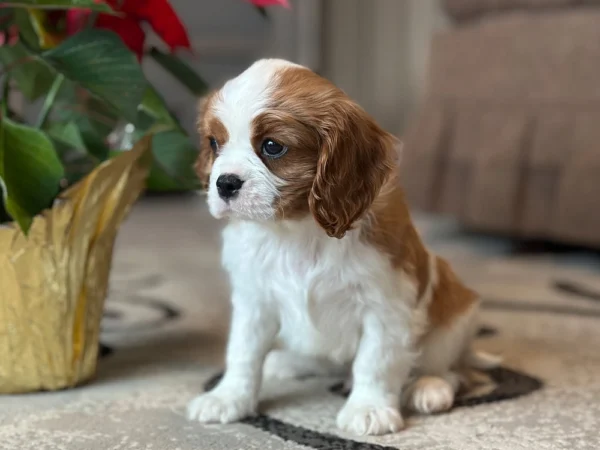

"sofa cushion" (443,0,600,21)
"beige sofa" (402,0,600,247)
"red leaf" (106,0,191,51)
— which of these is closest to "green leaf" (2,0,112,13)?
"red leaf" (106,0,191,51)

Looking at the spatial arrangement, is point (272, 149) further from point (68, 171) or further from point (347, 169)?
point (68, 171)

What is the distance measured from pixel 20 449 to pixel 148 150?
0.44 m

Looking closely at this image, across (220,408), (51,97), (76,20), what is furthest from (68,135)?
(220,408)

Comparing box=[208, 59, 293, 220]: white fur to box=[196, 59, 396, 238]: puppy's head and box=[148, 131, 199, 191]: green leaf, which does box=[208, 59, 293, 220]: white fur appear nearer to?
box=[196, 59, 396, 238]: puppy's head

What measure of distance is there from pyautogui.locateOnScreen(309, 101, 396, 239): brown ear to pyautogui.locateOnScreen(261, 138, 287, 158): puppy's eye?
5cm

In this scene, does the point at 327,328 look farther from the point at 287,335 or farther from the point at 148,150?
the point at 148,150

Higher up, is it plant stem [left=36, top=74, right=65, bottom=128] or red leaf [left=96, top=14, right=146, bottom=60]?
red leaf [left=96, top=14, right=146, bottom=60]

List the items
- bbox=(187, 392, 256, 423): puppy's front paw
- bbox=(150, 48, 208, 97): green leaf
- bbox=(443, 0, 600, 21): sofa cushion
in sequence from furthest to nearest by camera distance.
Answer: bbox=(443, 0, 600, 21): sofa cushion → bbox=(150, 48, 208, 97): green leaf → bbox=(187, 392, 256, 423): puppy's front paw

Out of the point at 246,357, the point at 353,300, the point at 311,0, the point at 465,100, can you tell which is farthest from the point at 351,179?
the point at 311,0

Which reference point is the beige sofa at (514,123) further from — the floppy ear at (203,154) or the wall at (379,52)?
the floppy ear at (203,154)

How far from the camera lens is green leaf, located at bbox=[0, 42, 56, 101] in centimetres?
108

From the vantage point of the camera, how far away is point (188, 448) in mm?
932

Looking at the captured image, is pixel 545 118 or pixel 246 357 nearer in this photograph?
pixel 246 357

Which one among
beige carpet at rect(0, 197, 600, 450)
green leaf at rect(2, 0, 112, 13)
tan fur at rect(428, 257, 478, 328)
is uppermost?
green leaf at rect(2, 0, 112, 13)
